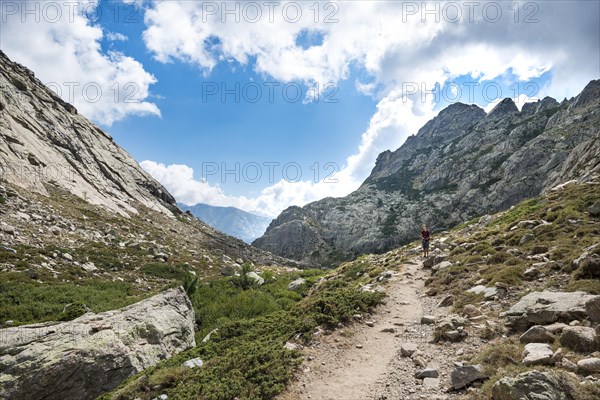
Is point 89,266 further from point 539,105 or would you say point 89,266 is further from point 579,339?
point 539,105

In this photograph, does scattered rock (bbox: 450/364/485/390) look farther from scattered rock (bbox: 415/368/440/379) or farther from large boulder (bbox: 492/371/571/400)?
large boulder (bbox: 492/371/571/400)

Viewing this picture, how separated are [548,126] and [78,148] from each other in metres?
168

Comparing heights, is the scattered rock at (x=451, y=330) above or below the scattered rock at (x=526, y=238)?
below

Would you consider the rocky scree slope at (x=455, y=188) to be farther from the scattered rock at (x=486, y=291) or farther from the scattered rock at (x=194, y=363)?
the scattered rock at (x=194, y=363)

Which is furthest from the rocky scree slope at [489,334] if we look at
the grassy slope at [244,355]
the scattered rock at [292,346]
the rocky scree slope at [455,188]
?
the rocky scree slope at [455,188]

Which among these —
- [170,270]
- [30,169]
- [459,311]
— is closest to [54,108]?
[30,169]

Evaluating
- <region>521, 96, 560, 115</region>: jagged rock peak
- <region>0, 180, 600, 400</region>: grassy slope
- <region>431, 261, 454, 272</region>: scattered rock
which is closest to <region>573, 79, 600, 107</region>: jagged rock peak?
<region>521, 96, 560, 115</region>: jagged rock peak

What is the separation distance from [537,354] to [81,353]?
46.2ft

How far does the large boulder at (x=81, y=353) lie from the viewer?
10242 millimetres

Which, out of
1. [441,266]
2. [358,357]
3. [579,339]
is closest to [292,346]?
[358,357]

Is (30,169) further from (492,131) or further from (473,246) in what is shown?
(492,131)

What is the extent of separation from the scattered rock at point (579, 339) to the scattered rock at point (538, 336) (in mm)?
425

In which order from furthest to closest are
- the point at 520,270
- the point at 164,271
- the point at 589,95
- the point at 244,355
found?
the point at 589,95, the point at 164,271, the point at 520,270, the point at 244,355

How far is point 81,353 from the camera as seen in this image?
10992 millimetres
